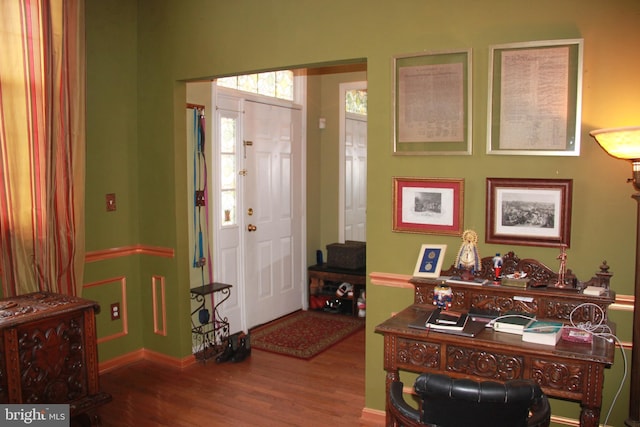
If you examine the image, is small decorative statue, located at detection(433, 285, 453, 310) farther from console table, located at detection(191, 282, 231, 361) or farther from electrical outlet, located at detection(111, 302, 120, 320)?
electrical outlet, located at detection(111, 302, 120, 320)

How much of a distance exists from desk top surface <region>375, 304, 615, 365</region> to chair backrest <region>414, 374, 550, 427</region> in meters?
0.39

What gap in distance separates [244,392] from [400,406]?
190cm

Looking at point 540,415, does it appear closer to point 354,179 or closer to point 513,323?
point 513,323

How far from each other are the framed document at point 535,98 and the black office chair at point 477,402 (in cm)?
136

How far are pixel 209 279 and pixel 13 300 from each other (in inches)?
69.9

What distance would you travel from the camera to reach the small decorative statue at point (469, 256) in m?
2.89

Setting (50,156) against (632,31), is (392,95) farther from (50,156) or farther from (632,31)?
(50,156)

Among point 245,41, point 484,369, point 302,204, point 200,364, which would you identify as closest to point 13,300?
point 200,364

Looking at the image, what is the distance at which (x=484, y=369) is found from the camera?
7.98 feet

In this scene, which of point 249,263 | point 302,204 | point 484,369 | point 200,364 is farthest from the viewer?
point 302,204

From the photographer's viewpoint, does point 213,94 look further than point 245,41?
Yes

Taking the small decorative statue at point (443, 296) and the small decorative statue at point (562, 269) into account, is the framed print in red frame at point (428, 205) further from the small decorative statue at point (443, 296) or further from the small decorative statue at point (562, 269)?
the small decorative statue at point (562, 269)

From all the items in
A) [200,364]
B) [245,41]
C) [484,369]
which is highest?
[245,41]

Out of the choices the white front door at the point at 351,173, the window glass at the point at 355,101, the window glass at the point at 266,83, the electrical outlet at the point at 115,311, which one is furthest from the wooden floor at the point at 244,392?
the window glass at the point at 355,101
